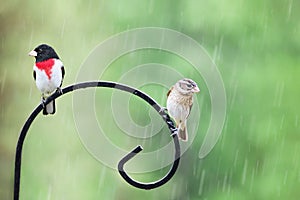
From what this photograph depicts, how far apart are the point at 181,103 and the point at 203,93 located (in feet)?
4.72

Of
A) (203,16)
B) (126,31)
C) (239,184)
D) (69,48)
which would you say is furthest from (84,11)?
(239,184)

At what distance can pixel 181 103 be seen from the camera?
1.06m

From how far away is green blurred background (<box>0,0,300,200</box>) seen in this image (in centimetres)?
252

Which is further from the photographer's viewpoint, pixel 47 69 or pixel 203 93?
pixel 203 93

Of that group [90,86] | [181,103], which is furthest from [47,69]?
[181,103]

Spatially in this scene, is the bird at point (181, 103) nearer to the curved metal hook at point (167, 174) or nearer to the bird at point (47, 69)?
the curved metal hook at point (167, 174)

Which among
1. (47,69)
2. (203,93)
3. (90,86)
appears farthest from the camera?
(203,93)

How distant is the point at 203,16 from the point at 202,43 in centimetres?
11

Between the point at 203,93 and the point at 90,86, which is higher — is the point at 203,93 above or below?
above

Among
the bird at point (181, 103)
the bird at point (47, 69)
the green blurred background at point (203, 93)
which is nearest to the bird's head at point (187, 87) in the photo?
the bird at point (181, 103)

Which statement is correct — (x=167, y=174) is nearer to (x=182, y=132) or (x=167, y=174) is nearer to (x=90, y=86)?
(x=182, y=132)

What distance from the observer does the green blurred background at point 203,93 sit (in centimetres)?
252

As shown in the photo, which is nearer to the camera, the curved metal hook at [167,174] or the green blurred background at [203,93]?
the curved metal hook at [167,174]

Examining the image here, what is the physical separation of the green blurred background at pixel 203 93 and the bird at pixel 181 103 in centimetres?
136
